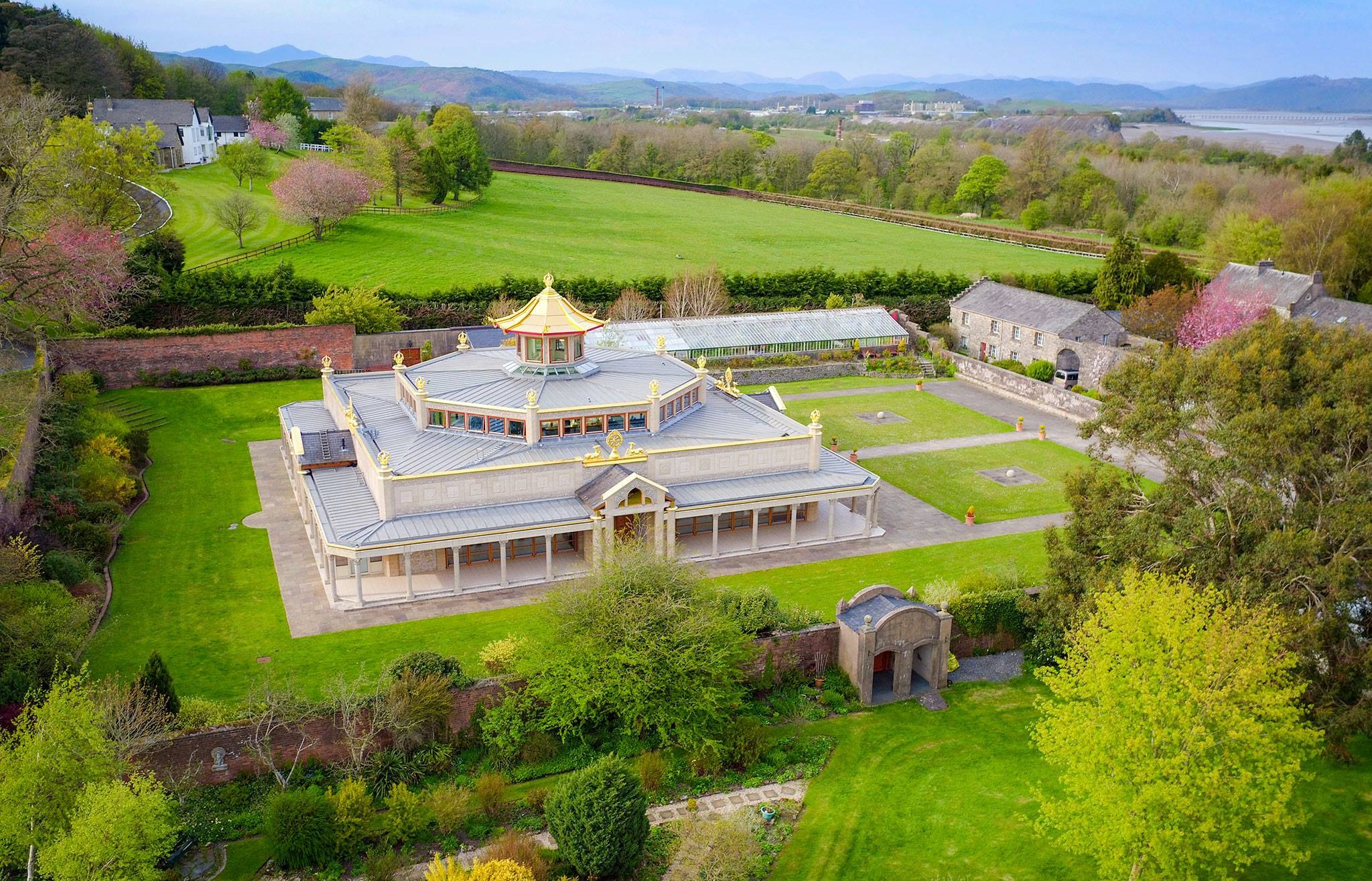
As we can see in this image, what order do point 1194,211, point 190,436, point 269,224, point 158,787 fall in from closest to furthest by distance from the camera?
point 158,787, point 190,436, point 269,224, point 1194,211

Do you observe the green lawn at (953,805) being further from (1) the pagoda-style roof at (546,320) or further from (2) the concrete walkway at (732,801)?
(1) the pagoda-style roof at (546,320)

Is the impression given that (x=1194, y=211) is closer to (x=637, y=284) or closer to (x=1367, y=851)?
(x=637, y=284)

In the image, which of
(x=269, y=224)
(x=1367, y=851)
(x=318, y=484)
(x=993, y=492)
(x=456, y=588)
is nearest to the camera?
(x=1367, y=851)

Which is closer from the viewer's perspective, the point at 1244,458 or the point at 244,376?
the point at 1244,458

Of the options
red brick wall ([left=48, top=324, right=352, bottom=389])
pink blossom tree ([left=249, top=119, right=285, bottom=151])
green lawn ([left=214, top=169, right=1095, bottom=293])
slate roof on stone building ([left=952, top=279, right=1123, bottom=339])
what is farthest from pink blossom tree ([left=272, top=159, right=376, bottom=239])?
slate roof on stone building ([left=952, top=279, right=1123, bottom=339])

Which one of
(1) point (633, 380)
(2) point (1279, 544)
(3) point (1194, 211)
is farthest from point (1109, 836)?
(3) point (1194, 211)

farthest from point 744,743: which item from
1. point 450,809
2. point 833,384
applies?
point 833,384

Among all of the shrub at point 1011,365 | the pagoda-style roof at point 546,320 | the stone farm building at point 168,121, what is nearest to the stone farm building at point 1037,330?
the shrub at point 1011,365

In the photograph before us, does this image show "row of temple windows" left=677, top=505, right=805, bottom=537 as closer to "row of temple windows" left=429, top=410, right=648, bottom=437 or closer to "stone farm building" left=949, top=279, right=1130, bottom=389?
"row of temple windows" left=429, top=410, right=648, bottom=437
